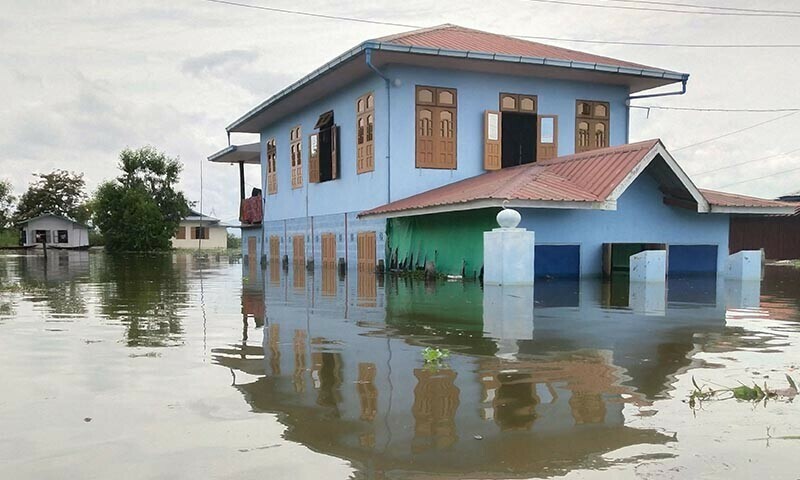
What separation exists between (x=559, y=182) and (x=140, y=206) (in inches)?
1799

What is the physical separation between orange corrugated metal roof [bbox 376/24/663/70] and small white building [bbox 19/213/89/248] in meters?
54.6

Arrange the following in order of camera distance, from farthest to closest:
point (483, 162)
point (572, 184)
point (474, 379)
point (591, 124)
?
point (591, 124)
point (483, 162)
point (572, 184)
point (474, 379)

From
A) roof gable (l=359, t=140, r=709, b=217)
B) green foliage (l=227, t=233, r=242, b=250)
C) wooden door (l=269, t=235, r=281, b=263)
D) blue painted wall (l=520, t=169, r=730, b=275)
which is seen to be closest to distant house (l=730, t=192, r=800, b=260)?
blue painted wall (l=520, t=169, r=730, b=275)

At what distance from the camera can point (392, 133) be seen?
19828 mm

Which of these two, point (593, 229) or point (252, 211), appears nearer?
point (593, 229)

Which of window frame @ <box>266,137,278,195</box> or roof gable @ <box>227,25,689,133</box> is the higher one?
roof gable @ <box>227,25,689,133</box>

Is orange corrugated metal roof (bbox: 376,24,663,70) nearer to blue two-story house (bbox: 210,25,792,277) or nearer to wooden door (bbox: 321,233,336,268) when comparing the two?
blue two-story house (bbox: 210,25,792,277)

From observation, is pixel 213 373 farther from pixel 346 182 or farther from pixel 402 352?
pixel 346 182

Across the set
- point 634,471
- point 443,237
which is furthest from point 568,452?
point 443,237

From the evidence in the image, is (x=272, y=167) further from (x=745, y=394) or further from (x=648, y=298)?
(x=745, y=394)

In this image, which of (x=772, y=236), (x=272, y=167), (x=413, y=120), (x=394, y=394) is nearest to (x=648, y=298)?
(x=394, y=394)

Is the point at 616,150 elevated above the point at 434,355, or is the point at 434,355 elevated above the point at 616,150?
the point at 616,150

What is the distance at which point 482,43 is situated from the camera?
21.3 meters

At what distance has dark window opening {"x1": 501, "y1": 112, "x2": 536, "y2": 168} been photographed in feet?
69.6
